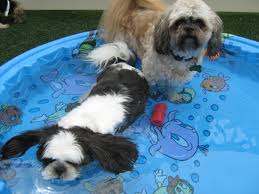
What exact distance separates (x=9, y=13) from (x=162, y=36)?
8.84 feet

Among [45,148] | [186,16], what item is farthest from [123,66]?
[45,148]

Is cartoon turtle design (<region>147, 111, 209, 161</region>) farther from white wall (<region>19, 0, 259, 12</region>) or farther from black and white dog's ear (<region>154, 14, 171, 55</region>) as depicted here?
white wall (<region>19, 0, 259, 12</region>)

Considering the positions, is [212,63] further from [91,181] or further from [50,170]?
[50,170]

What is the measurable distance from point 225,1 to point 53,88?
2.83 metres

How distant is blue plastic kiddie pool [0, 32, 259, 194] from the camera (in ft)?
9.41

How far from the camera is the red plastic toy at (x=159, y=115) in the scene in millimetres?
3297

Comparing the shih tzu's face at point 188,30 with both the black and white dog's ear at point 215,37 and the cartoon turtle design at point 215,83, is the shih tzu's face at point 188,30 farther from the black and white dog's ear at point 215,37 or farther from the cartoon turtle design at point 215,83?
the cartoon turtle design at point 215,83

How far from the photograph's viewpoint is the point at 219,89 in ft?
12.5

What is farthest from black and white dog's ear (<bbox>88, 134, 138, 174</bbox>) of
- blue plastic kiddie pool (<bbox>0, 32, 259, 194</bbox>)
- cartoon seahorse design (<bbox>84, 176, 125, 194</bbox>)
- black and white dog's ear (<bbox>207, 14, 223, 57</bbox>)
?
black and white dog's ear (<bbox>207, 14, 223, 57</bbox>)

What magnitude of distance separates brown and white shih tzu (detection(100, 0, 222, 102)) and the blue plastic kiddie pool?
332mm

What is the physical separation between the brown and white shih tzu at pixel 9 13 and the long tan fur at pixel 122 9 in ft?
5.16

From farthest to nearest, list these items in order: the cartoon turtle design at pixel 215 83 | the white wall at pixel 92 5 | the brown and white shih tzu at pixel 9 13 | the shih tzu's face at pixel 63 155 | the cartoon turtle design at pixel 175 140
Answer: the white wall at pixel 92 5, the brown and white shih tzu at pixel 9 13, the cartoon turtle design at pixel 215 83, the cartoon turtle design at pixel 175 140, the shih tzu's face at pixel 63 155

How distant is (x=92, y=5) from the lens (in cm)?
532

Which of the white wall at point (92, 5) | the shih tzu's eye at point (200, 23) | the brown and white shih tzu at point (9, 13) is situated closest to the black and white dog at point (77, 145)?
the shih tzu's eye at point (200, 23)
